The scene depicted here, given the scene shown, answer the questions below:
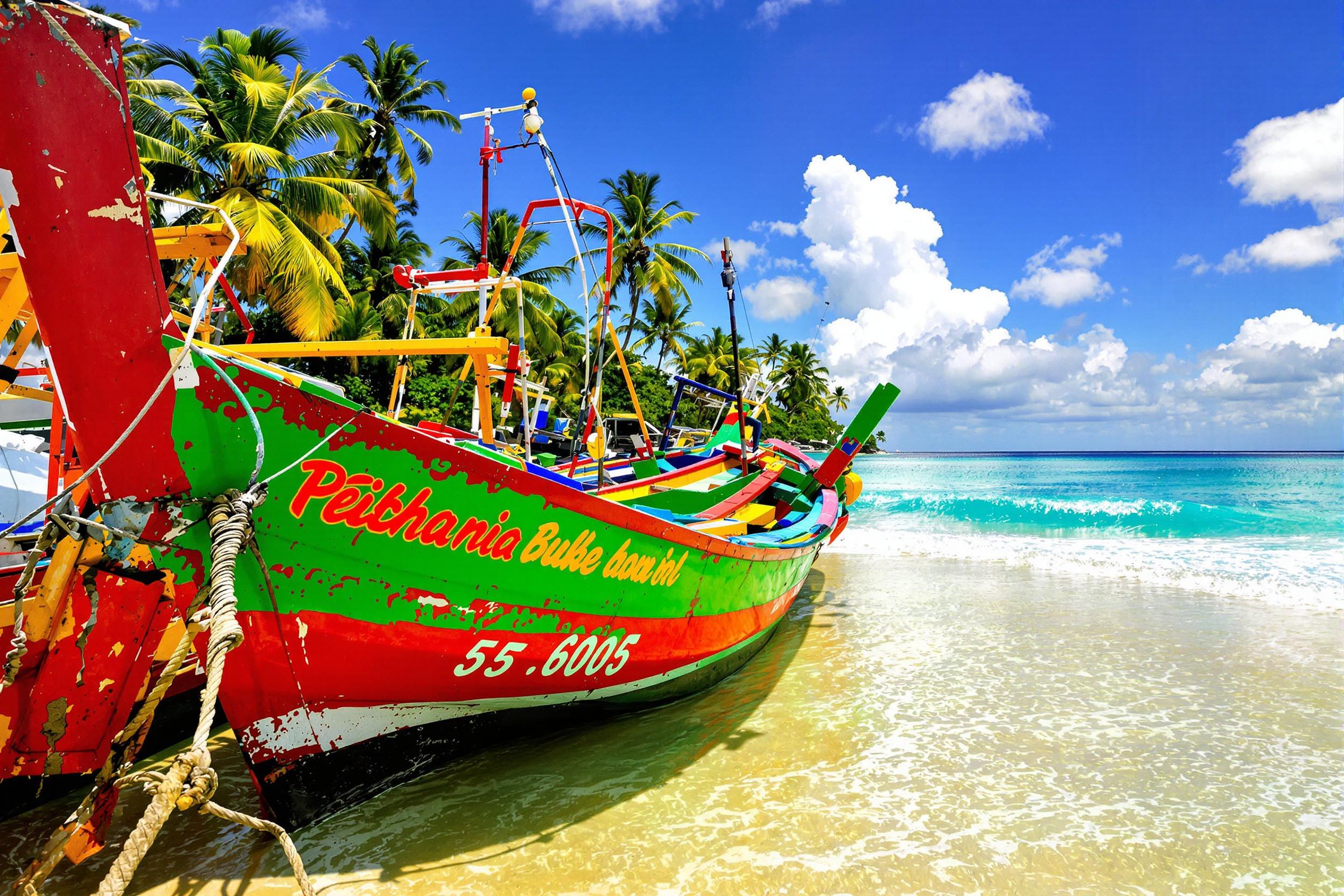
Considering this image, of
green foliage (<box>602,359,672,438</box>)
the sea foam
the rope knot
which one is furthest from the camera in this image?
green foliage (<box>602,359,672,438</box>)

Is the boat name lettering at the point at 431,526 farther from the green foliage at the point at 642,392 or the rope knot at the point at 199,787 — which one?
the green foliage at the point at 642,392

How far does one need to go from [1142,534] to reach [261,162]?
23.8 meters

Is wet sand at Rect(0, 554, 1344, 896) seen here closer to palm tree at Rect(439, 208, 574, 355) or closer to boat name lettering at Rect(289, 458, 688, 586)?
boat name lettering at Rect(289, 458, 688, 586)

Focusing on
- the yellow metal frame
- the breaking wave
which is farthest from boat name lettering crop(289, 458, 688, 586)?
the breaking wave

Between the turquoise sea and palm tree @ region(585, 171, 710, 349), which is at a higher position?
palm tree @ region(585, 171, 710, 349)

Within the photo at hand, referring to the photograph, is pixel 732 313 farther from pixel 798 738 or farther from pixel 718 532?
pixel 798 738

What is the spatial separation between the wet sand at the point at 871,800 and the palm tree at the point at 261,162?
11913mm

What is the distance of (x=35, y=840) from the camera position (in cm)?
348

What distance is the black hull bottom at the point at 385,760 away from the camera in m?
3.08

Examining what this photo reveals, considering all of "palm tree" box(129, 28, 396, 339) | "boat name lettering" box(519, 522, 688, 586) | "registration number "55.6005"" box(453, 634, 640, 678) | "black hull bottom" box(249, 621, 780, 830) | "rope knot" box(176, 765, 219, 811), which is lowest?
"black hull bottom" box(249, 621, 780, 830)

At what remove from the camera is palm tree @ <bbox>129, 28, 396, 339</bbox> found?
1358 centimetres

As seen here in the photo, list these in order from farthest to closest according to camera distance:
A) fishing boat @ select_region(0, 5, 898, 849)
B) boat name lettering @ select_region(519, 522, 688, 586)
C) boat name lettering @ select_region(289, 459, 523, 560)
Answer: boat name lettering @ select_region(519, 522, 688, 586)
boat name lettering @ select_region(289, 459, 523, 560)
fishing boat @ select_region(0, 5, 898, 849)

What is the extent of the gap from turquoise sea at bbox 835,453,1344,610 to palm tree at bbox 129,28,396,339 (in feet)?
44.1

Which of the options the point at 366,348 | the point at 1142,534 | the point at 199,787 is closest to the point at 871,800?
the point at 199,787
